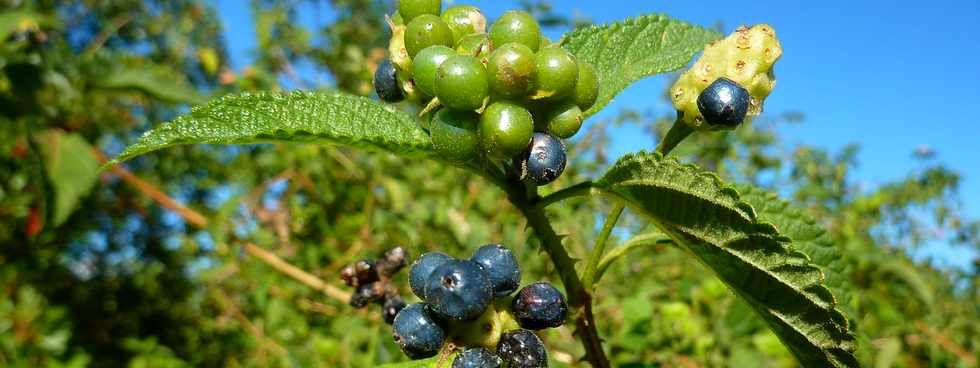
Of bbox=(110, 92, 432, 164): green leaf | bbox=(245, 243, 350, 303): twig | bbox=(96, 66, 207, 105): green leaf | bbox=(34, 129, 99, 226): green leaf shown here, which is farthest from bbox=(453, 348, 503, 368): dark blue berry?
bbox=(96, 66, 207, 105): green leaf

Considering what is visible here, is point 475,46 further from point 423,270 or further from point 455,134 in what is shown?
point 423,270

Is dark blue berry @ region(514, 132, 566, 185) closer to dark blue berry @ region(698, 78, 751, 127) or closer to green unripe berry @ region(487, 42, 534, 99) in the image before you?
green unripe berry @ region(487, 42, 534, 99)

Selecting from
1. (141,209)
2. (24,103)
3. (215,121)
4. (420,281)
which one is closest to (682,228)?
(420,281)

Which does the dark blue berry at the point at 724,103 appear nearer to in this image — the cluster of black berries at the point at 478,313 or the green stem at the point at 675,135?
the green stem at the point at 675,135

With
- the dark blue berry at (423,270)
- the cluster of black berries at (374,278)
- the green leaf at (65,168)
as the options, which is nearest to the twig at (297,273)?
the green leaf at (65,168)

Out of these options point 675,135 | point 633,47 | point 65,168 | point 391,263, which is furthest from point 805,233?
point 65,168

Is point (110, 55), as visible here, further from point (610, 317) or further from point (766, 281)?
point (766, 281)

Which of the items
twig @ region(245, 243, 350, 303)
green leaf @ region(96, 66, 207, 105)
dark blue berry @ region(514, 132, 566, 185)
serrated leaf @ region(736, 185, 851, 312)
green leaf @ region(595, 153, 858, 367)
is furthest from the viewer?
green leaf @ region(96, 66, 207, 105)
